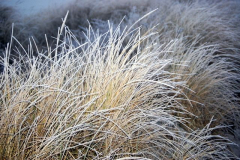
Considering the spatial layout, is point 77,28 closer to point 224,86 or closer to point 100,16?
point 100,16

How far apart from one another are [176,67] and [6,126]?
1.59m

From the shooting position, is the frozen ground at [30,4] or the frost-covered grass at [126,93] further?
the frozen ground at [30,4]

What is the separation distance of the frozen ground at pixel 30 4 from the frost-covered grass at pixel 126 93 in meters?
0.14

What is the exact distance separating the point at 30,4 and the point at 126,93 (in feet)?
7.86

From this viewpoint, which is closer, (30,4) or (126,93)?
(126,93)

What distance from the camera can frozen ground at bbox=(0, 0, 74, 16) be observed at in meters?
3.15

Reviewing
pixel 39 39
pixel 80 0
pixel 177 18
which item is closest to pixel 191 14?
pixel 177 18

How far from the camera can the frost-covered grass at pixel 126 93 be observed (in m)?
1.17

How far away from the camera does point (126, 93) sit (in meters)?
1.46

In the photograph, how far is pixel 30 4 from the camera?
3.29m

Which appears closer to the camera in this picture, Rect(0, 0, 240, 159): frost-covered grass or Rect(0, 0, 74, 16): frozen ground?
Rect(0, 0, 240, 159): frost-covered grass

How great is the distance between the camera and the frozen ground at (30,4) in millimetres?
3146

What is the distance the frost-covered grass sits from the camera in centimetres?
117

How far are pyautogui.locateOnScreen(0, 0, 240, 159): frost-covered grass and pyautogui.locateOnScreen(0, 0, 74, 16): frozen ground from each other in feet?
0.46
